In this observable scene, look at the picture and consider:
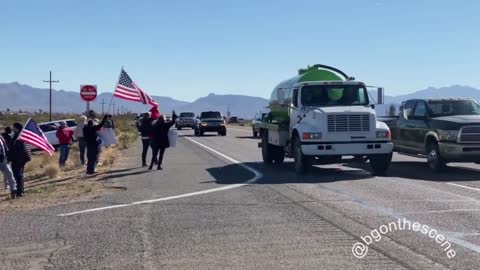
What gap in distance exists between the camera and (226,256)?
27.3ft

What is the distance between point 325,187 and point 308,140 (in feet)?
8.90

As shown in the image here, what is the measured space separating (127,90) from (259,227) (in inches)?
506

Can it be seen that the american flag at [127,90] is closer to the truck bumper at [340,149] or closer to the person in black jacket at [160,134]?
the person in black jacket at [160,134]

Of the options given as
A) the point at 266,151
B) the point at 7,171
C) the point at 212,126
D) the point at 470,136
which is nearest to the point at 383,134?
the point at 470,136

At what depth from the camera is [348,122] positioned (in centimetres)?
1791

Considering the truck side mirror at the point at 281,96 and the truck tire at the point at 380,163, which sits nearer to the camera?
the truck tire at the point at 380,163

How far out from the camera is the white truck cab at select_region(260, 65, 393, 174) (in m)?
17.8

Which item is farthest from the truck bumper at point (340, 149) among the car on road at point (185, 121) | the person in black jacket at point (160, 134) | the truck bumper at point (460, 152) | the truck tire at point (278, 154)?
the car on road at point (185, 121)

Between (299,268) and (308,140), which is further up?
(308,140)

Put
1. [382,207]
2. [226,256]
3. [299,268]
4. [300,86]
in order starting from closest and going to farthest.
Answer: [299,268] < [226,256] < [382,207] < [300,86]

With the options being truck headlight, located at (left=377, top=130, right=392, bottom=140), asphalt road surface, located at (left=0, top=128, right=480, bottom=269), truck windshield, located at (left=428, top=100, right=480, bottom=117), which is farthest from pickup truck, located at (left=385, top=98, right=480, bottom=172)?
truck headlight, located at (left=377, top=130, right=392, bottom=140)

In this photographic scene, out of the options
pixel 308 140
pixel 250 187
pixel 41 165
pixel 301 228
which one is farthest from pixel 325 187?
pixel 41 165

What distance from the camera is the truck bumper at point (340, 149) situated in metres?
17.7

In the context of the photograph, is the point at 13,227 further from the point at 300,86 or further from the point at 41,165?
the point at 41,165
